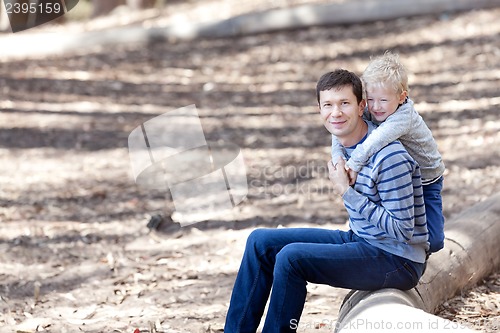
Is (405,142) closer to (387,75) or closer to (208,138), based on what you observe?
(387,75)

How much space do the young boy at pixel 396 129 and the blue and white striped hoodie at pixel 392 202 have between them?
51mm

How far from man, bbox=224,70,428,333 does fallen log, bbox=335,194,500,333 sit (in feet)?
0.44

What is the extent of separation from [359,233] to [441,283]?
789 millimetres

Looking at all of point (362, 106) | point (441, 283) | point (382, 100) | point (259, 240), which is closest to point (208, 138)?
point (441, 283)

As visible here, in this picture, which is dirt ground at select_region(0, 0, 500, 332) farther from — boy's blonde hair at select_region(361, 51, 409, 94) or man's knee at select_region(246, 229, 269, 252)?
boy's blonde hair at select_region(361, 51, 409, 94)

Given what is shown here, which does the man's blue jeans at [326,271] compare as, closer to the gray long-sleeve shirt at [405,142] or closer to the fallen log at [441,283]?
the fallen log at [441,283]

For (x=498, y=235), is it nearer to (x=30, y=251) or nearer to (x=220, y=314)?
(x=220, y=314)

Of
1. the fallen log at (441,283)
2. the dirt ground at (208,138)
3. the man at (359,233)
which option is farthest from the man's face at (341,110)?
the dirt ground at (208,138)

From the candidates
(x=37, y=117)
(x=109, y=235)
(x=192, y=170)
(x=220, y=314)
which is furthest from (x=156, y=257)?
(x=37, y=117)

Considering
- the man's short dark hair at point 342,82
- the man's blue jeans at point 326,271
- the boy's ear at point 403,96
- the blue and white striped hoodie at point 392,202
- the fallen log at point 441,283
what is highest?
the man's short dark hair at point 342,82

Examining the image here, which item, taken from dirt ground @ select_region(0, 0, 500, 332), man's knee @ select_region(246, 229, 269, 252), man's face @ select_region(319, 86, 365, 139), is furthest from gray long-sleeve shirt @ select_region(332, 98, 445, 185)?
dirt ground @ select_region(0, 0, 500, 332)

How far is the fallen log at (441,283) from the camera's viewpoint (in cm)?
305

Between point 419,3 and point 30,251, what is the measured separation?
808 centimetres

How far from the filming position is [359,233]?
3.41 m
